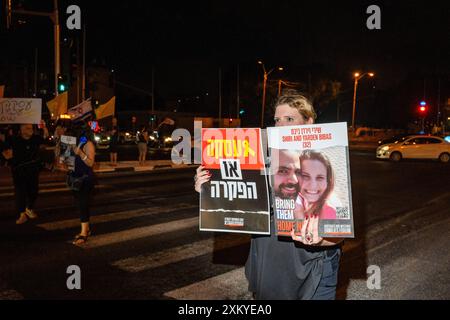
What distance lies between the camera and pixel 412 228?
8.88 metres

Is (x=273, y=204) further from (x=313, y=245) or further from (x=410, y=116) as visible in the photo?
(x=410, y=116)

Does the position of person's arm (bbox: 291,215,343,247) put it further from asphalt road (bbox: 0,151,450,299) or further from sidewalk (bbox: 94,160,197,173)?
sidewalk (bbox: 94,160,197,173)

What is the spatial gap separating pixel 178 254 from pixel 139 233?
1525 millimetres

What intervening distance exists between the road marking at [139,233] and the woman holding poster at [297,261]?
4.81 meters

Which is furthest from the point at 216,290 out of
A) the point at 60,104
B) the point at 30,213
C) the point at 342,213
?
the point at 60,104

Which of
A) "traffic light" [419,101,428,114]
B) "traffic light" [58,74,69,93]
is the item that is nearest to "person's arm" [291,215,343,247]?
"traffic light" [58,74,69,93]

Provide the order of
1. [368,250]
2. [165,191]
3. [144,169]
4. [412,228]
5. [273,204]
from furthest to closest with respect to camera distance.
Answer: [144,169] < [165,191] < [412,228] < [368,250] < [273,204]

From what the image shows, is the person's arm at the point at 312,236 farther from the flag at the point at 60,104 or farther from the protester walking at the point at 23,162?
the flag at the point at 60,104

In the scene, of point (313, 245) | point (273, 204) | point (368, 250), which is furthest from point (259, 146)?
point (368, 250)

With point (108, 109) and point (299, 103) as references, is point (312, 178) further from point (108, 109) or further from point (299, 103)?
point (108, 109)

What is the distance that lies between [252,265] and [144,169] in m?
18.1

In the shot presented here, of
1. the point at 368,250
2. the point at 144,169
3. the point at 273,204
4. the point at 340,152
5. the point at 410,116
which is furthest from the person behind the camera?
the point at 410,116

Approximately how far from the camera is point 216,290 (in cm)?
539

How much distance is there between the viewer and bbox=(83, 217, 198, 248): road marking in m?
7.54
